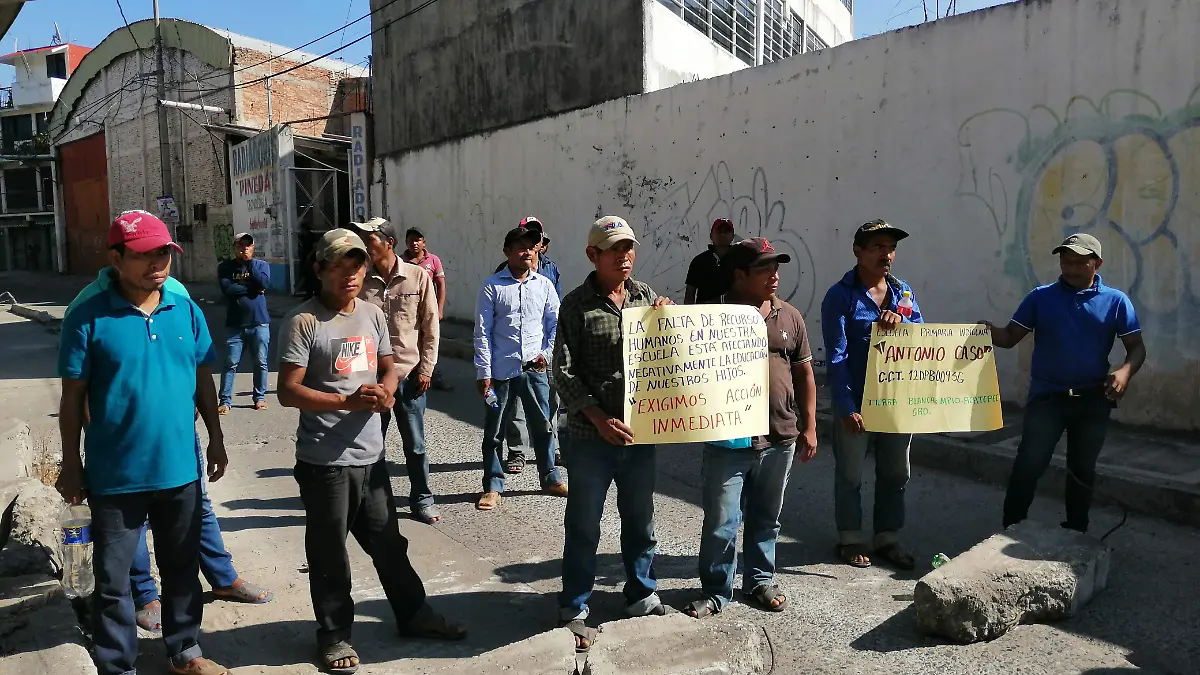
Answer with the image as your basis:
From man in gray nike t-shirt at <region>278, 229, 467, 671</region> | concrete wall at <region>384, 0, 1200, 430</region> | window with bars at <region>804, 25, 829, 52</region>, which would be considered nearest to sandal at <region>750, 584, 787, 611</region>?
man in gray nike t-shirt at <region>278, 229, 467, 671</region>

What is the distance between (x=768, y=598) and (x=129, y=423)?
2.79m

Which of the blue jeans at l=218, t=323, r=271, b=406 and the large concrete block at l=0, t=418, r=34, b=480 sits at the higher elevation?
the blue jeans at l=218, t=323, r=271, b=406

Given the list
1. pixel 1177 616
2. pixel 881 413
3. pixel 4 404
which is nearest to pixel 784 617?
pixel 881 413

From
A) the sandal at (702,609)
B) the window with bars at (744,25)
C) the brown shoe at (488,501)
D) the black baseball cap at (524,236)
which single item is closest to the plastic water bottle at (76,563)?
the brown shoe at (488,501)

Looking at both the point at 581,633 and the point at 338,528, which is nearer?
the point at 338,528

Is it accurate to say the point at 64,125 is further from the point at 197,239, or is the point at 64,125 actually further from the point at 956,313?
the point at 956,313

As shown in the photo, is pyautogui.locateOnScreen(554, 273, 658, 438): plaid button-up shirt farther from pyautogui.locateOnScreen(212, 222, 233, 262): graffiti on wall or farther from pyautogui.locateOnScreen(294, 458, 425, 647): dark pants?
pyautogui.locateOnScreen(212, 222, 233, 262): graffiti on wall

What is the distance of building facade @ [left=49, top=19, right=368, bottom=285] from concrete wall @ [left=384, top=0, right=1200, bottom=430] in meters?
12.9

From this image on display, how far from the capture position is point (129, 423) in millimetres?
2912

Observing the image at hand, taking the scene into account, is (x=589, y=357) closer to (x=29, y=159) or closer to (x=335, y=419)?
(x=335, y=419)

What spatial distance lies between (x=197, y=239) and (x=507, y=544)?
1036 inches

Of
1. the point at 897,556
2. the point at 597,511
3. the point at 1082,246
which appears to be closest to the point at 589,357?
the point at 597,511

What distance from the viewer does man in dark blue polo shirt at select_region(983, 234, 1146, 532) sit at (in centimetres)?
423

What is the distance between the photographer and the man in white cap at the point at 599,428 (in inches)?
131
